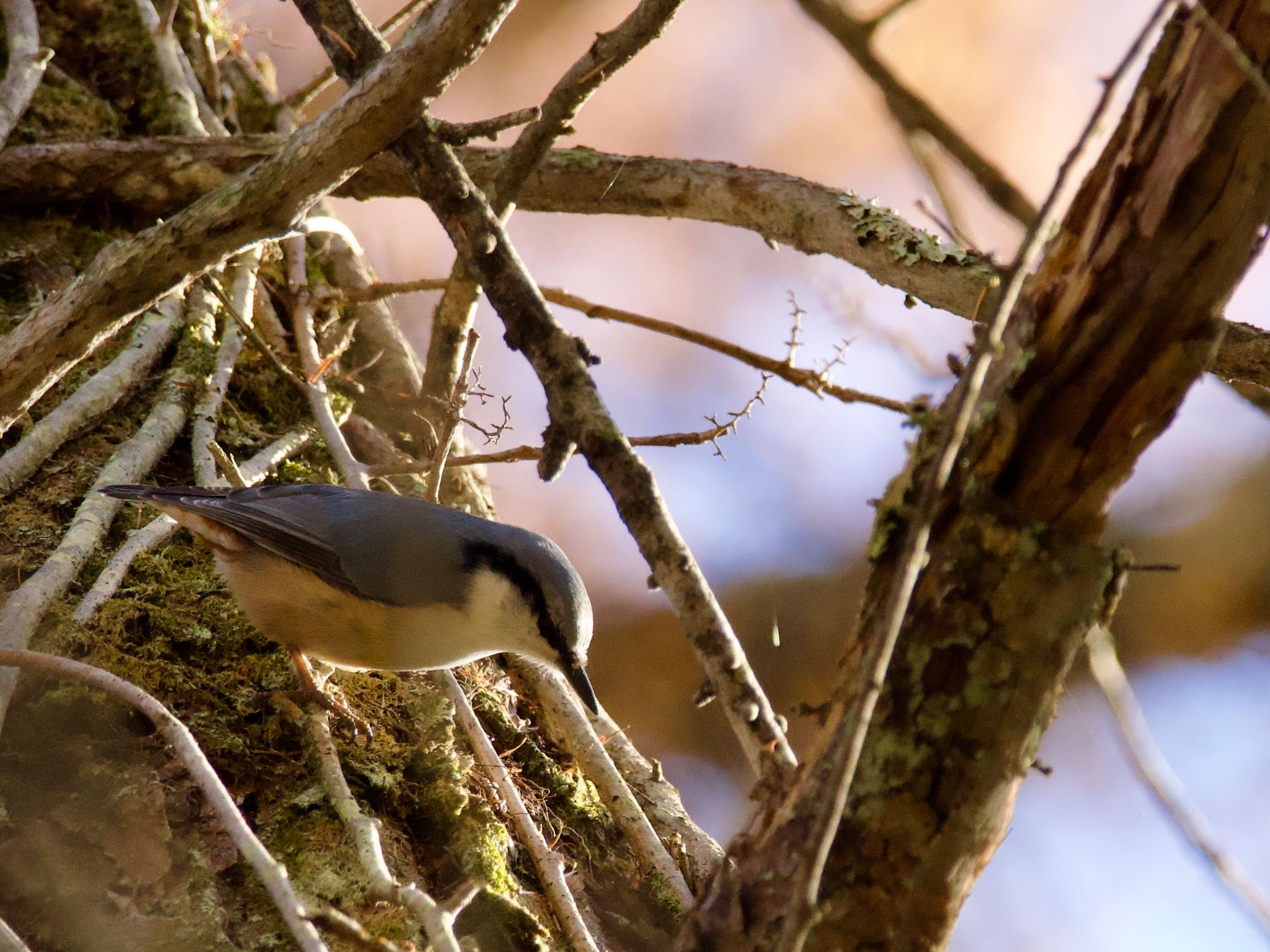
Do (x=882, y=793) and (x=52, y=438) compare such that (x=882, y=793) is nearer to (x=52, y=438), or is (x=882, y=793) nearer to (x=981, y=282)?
(x=981, y=282)

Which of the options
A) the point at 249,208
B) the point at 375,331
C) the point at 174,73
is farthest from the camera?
the point at 174,73

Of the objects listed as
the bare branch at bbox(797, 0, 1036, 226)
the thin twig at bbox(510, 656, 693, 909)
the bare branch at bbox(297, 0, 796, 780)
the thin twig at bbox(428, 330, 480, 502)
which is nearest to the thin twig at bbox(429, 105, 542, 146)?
the bare branch at bbox(297, 0, 796, 780)

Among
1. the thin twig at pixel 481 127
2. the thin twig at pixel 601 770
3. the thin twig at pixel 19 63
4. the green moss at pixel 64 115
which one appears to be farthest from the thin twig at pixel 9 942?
the green moss at pixel 64 115

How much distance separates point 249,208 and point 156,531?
815 millimetres

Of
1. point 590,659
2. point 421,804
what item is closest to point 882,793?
point 421,804

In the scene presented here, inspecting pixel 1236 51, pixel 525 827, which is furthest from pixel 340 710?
pixel 1236 51

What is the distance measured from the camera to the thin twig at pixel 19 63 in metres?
2.64

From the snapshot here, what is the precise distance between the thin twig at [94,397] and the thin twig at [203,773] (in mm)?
685

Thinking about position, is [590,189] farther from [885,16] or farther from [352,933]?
[352,933]

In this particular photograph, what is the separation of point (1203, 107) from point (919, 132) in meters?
2.00

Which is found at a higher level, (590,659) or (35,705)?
(590,659)

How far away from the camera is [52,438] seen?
7.20 ft

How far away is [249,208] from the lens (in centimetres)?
169

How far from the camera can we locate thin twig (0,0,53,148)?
264 centimetres
